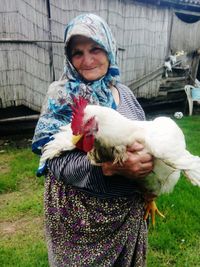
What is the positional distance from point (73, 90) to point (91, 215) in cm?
67

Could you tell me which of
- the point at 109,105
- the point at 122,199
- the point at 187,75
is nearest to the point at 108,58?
the point at 109,105

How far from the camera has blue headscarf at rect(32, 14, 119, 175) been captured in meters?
1.97

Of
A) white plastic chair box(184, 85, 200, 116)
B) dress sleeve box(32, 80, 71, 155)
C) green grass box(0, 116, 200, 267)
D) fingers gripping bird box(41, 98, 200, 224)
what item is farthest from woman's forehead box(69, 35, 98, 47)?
white plastic chair box(184, 85, 200, 116)

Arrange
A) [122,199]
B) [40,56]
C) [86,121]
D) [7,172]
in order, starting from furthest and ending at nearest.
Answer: [40,56], [7,172], [122,199], [86,121]

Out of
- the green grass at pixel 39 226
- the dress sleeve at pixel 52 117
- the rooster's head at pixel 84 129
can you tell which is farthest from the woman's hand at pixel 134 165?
the green grass at pixel 39 226

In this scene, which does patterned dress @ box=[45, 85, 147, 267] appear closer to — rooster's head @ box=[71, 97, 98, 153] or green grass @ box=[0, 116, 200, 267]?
rooster's head @ box=[71, 97, 98, 153]

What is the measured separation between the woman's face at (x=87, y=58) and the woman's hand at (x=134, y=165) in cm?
59

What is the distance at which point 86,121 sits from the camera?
68.3 inches

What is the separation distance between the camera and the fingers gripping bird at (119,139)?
1736mm

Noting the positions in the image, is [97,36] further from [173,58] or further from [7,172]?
[173,58]

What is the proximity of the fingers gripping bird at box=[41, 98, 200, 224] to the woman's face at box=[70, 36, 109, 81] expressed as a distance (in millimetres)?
347

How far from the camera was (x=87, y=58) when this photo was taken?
A: 83.0 inches

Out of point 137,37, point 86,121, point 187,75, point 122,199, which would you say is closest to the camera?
point 86,121

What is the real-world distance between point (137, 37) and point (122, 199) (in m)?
7.44
